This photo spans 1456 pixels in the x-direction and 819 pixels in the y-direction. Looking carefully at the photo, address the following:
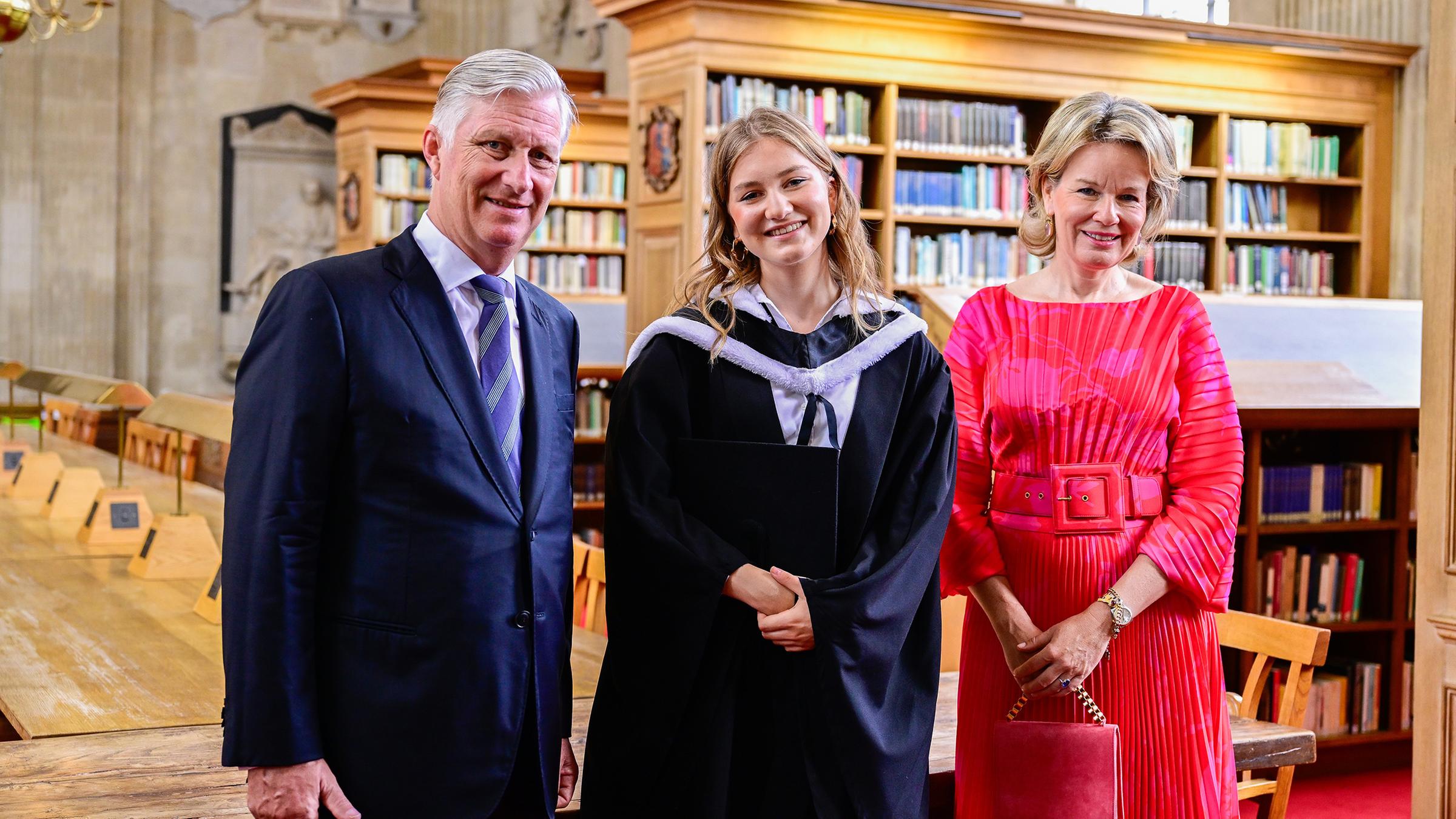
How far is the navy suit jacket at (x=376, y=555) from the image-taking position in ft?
5.28

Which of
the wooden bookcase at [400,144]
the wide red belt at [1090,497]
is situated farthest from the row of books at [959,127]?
the wide red belt at [1090,497]

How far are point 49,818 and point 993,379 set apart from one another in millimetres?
1586

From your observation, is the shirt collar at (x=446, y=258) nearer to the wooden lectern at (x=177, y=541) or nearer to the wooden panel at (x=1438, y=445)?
the wooden panel at (x=1438, y=445)

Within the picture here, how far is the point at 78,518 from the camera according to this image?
5.80m

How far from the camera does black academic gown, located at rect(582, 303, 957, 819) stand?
1.81 metres

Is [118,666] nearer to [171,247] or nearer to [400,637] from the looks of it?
[400,637]

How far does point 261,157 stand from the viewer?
14.0 meters

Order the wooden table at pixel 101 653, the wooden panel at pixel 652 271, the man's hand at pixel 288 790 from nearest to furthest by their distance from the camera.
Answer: the man's hand at pixel 288 790
the wooden table at pixel 101 653
the wooden panel at pixel 652 271

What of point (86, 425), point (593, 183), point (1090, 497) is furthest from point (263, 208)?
point (1090, 497)

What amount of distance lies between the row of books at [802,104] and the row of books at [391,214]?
16.3 ft

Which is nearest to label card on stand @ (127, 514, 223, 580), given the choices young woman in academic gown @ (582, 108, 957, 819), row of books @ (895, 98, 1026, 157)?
young woman in academic gown @ (582, 108, 957, 819)

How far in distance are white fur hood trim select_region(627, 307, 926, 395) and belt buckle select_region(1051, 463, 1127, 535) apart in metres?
0.37

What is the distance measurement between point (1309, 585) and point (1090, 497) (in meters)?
3.48

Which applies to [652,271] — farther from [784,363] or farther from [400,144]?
[784,363]
